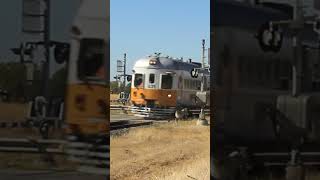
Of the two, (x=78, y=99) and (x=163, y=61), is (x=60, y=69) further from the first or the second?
(x=163, y=61)

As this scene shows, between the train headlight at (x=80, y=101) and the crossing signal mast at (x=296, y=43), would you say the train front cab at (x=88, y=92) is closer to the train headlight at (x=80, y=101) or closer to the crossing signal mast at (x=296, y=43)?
the train headlight at (x=80, y=101)

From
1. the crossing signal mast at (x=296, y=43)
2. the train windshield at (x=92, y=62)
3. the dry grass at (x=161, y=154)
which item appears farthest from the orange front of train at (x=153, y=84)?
the train windshield at (x=92, y=62)

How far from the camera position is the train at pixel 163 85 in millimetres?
22375

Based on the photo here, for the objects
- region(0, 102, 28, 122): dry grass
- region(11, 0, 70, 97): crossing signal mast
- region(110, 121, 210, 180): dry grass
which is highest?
region(11, 0, 70, 97): crossing signal mast

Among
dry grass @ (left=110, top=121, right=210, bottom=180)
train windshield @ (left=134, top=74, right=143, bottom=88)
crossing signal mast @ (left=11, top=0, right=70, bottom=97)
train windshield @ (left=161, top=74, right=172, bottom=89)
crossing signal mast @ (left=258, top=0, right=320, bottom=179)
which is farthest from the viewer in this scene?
train windshield @ (left=134, top=74, right=143, bottom=88)

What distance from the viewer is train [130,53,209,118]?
22.4m

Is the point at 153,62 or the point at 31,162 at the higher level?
the point at 153,62

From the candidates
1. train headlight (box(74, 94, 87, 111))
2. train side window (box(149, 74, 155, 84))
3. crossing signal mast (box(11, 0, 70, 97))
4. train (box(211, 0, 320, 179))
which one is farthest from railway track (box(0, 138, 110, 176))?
train side window (box(149, 74, 155, 84))

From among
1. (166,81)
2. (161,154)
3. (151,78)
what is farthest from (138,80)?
(161,154)

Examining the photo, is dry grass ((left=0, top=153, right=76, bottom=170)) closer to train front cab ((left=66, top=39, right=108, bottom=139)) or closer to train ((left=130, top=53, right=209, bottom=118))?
train front cab ((left=66, top=39, right=108, bottom=139))

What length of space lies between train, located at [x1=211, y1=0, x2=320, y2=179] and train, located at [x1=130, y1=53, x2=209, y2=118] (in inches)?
705

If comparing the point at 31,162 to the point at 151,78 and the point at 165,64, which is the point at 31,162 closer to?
the point at 165,64

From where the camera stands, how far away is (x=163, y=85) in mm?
22469

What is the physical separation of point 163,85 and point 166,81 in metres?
0.24
